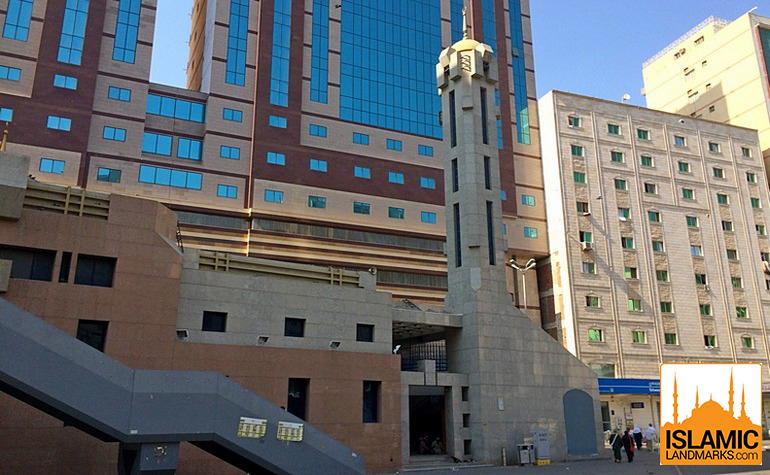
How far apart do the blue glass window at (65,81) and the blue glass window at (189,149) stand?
9347 mm

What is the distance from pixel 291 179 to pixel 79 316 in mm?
33624

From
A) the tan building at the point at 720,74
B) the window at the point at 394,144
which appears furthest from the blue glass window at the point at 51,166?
the tan building at the point at 720,74

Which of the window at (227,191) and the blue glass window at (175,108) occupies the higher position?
the blue glass window at (175,108)

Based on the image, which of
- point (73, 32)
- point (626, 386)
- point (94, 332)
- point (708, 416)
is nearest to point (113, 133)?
point (73, 32)

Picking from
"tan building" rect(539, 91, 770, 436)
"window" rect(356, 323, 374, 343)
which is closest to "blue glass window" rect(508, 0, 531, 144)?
"tan building" rect(539, 91, 770, 436)

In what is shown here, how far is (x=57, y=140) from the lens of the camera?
163 feet

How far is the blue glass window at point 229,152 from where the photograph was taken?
55.2 m

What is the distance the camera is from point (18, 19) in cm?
5106

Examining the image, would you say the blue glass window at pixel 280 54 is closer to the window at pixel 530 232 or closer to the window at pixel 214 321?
the window at pixel 530 232

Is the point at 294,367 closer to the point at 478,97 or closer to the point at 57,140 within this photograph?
the point at 478,97

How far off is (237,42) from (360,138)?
47.8ft

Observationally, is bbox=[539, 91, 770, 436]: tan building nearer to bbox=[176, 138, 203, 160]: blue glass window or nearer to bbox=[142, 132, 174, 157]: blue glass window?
bbox=[176, 138, 203, 160]: blue glass window

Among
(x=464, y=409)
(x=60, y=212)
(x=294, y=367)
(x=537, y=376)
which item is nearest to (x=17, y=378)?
(x=60, y=212)

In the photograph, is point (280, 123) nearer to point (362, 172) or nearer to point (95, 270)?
point (362, 172)
